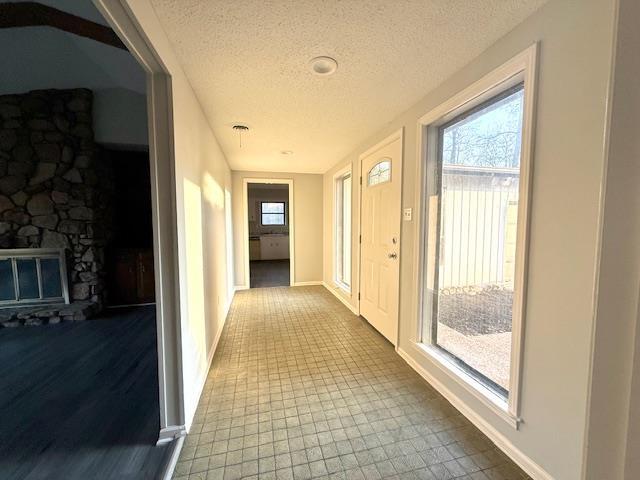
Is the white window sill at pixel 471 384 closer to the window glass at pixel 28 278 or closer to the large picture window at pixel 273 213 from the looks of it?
the window glass at pixel 28 278

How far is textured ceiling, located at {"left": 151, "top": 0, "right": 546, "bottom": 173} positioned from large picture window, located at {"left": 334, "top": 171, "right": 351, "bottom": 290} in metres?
1.93

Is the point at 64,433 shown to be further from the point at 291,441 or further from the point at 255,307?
the point at 255,307

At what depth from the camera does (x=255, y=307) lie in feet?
12.6

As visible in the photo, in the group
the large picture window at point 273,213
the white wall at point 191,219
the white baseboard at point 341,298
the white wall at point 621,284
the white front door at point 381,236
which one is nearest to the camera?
the white wall at point 621,284

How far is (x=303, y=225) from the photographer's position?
5.13m

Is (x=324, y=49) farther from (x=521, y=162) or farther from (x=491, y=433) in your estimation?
(x=491, y=433)

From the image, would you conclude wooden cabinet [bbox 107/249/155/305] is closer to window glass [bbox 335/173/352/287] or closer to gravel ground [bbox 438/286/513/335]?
window glass [bbox 335/173/352/287]

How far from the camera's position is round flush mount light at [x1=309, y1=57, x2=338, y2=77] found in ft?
5.31

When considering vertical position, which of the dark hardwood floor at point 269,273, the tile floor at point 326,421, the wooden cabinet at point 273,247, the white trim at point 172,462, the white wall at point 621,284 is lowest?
the tile floor at point 326,421

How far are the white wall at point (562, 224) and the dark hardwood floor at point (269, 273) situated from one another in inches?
166

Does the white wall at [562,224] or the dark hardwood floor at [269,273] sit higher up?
the white wall at [562,224]

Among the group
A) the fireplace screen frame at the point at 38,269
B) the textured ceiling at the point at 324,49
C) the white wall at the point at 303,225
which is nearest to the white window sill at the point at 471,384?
the textured ceiling at the point at 324,49

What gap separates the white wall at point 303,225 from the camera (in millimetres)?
4898

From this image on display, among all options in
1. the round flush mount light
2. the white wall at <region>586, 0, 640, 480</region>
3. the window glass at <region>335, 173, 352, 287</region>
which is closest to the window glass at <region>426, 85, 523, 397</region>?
the round flush mount light
